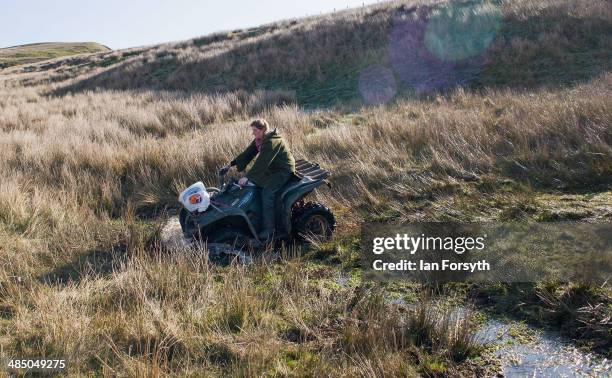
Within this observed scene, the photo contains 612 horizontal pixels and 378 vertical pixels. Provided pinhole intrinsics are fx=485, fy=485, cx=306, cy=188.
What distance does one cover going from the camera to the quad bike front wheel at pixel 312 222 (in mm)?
5617

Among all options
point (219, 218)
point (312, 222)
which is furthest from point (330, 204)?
point (219, 218)

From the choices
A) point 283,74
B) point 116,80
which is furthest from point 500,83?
point 116,80

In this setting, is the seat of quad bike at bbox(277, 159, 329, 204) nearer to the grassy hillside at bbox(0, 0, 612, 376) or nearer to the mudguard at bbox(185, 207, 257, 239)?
the mudguard at bbox(185, 207, 257, 239)

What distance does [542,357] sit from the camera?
3412mm

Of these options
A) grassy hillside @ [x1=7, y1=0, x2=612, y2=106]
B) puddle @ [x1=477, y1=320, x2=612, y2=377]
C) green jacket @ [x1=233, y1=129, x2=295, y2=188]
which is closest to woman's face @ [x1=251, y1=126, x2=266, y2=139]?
green jacket @ [x1=233, y1=129, x2=295, y2=188]

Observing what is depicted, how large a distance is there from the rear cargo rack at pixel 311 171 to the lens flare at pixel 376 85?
8113 millimetres

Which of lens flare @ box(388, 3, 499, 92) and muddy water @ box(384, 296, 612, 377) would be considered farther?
lens flare @ box(388, 3, 499, 92)

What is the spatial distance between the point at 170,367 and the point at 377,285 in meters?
1.97

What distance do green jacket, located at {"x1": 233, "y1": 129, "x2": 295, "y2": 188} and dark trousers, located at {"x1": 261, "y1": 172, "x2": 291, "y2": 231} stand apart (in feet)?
0.08

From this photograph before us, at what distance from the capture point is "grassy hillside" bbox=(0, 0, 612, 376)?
3.52m

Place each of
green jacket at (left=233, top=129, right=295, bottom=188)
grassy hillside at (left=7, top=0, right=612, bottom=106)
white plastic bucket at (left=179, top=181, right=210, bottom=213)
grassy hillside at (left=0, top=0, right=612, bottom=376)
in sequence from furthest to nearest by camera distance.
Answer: grassy hillside at (left=7, top=0, right=612, bottom=106) < green jacket at (left=233, top=129, right=295, bottom=188) < white plastic bucket at (left=179, top=181, right=210, bottom=213) < grassy hillside at (left=0, top=0, right=612, bottom=376)

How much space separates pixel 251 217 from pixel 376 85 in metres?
12.0

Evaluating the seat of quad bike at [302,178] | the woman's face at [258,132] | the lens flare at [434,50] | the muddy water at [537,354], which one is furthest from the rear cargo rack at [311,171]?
the lens flare at [434,50]

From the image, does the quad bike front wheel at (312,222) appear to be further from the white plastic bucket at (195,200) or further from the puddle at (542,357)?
the puddle at (542,357)
